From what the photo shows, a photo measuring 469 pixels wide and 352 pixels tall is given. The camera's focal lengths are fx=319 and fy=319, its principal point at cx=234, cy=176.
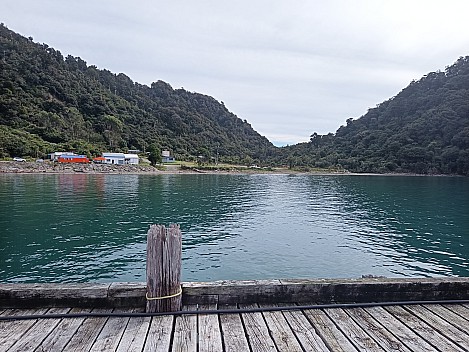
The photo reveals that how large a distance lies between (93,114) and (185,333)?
98606 mm

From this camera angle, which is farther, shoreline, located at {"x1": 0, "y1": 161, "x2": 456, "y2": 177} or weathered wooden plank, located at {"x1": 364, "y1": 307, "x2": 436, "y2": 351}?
shoreline, located at {"x1": 0, "y1": 161, "x2": 456, "y2": 177}

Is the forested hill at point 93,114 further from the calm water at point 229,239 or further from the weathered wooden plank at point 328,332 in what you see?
the weathered wooden plank at point 328,332

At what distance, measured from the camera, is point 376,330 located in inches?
98.7

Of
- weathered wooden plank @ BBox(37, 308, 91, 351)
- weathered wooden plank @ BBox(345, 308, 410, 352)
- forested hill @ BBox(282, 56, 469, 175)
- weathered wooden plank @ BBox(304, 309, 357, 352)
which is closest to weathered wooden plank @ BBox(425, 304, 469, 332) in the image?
weathered wooden plank @ BBox(345, 308, 410, 352)

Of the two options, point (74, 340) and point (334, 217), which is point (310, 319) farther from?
point (334, 217)

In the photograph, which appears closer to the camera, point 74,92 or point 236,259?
point 236,259

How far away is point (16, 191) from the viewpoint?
28.2 metres

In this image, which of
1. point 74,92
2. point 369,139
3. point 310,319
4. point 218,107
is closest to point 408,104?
point 369,139

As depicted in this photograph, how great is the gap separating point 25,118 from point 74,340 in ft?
261

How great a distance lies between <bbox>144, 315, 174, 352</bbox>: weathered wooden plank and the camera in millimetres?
2222

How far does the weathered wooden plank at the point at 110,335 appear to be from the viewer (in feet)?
7.25

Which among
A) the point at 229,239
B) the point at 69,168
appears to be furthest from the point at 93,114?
the point at 229,239

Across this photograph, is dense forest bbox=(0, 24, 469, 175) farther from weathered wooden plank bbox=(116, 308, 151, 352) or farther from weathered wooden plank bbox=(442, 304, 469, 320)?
weathered wooden plank bbox=(442, 304, 469, 320)

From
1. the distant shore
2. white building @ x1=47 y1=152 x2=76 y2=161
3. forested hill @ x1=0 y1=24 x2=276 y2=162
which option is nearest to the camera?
the distant shore
